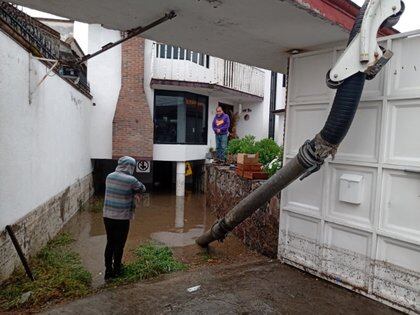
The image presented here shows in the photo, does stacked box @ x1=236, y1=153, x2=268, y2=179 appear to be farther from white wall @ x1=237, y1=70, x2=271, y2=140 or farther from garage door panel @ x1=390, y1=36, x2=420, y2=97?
white wall @ x1=237, y1=70, x2=271, y2=140

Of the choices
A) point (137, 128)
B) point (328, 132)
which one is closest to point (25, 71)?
point (328, 132)

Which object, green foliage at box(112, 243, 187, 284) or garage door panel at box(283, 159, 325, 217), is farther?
green foliage at box(112, 243, 187, 284)

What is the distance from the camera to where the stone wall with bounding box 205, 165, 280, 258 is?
5.72 meters

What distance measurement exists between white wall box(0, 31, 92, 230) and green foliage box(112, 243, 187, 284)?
182 centimetres

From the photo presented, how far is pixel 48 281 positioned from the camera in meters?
4.68

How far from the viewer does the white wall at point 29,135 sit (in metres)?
4.50

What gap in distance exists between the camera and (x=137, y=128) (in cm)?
1304

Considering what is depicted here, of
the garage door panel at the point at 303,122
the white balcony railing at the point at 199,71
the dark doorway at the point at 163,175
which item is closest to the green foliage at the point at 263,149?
the white balcony railing at the point at 199,71

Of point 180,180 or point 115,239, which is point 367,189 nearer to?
point 115,239

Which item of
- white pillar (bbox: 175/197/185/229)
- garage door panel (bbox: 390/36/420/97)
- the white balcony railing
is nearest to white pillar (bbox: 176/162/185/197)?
white pillar (bbox: 175/197/185/229)

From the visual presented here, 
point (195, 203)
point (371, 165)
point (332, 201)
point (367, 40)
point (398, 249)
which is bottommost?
point (195, 203)

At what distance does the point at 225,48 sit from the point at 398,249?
3268mm

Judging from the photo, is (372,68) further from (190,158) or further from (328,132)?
(190,158)

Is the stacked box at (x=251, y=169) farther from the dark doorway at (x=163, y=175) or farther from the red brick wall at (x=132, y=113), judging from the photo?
the dark doorway at (x=163, y=175)
